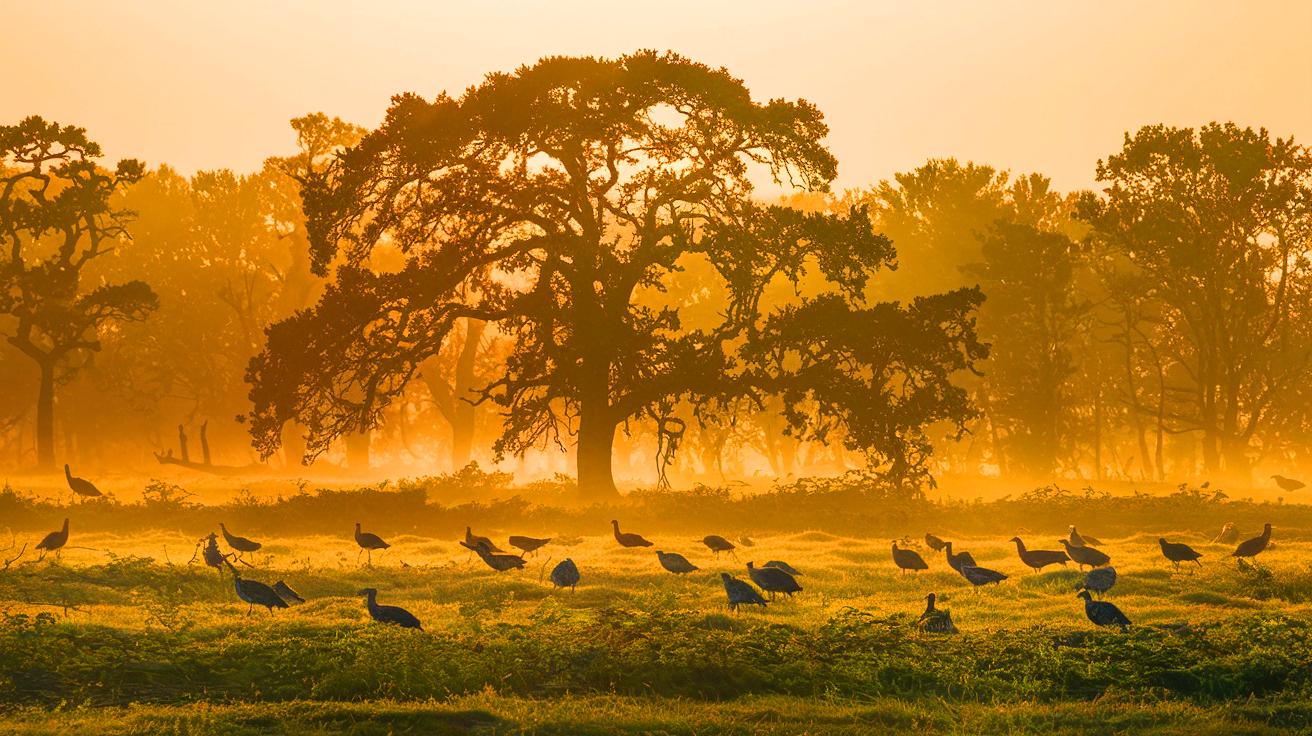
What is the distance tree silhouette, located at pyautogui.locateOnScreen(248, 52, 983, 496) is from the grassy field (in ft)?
47.5

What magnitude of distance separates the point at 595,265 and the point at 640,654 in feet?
92.7

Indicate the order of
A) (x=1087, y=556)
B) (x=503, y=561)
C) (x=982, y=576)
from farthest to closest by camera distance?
(x=1087, y=556), (x=503, y=561), (x=982, y=576)

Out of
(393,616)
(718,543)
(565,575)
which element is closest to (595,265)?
(718,543)

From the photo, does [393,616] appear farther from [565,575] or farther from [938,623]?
[938,623]

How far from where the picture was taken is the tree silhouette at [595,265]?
43.8m

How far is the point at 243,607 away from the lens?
24031 millimetres

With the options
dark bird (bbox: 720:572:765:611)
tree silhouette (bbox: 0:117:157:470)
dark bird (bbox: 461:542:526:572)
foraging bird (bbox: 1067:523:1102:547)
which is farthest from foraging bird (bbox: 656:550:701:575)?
tree silhouette (bbox: 0:117:157:470)

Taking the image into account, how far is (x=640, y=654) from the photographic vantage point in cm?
1848

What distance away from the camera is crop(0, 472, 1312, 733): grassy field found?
15836 mm

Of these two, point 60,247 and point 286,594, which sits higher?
point 60,247

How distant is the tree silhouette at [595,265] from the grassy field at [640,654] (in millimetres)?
14485

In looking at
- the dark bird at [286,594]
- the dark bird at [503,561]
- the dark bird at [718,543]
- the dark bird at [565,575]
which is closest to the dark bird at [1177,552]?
the dark bird at [718,543]

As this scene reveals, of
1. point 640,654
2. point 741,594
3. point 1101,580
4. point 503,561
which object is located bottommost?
point 640,654

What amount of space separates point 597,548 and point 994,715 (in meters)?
19.0
